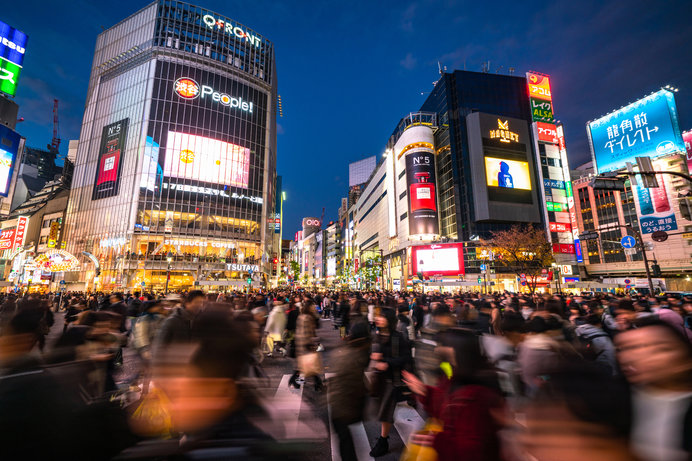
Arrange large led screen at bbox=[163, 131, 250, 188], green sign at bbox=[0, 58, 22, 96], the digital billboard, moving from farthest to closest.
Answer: large led screen at bbox=[163, 131, 250, 188] < green sign at bbox=[0, 58, 22, 96] < the digital billboard

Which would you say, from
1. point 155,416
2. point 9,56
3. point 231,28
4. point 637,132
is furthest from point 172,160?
point 637,132

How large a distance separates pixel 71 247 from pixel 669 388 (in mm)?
72646

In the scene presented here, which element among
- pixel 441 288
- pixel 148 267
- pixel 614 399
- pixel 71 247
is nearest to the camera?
pixel 614 399

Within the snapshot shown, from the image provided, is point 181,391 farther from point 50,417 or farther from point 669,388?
point 669,388

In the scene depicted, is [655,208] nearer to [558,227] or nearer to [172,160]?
[558,227]

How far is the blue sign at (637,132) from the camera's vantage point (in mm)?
28359

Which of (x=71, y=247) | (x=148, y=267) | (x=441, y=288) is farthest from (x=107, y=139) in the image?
(x=441, y=288)

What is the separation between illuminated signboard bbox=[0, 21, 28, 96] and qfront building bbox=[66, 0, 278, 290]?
24974 mm

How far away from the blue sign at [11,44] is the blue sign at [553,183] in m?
70.2

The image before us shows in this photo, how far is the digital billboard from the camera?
2475 cm

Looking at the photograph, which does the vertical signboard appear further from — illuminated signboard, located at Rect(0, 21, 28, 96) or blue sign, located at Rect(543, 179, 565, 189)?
illuminated signboard, located at Rect(0, 21, 28, 96)

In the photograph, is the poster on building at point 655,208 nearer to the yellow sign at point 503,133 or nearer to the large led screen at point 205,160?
the yellow sign at point 503,133

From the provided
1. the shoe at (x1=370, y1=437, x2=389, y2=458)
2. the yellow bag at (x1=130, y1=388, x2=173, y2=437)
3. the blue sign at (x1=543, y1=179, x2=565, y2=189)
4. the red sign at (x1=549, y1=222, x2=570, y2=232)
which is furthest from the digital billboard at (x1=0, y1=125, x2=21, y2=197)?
the blue sign at (x1=543, y1=179, x2=565, y2=189)

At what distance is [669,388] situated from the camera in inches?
87.4
